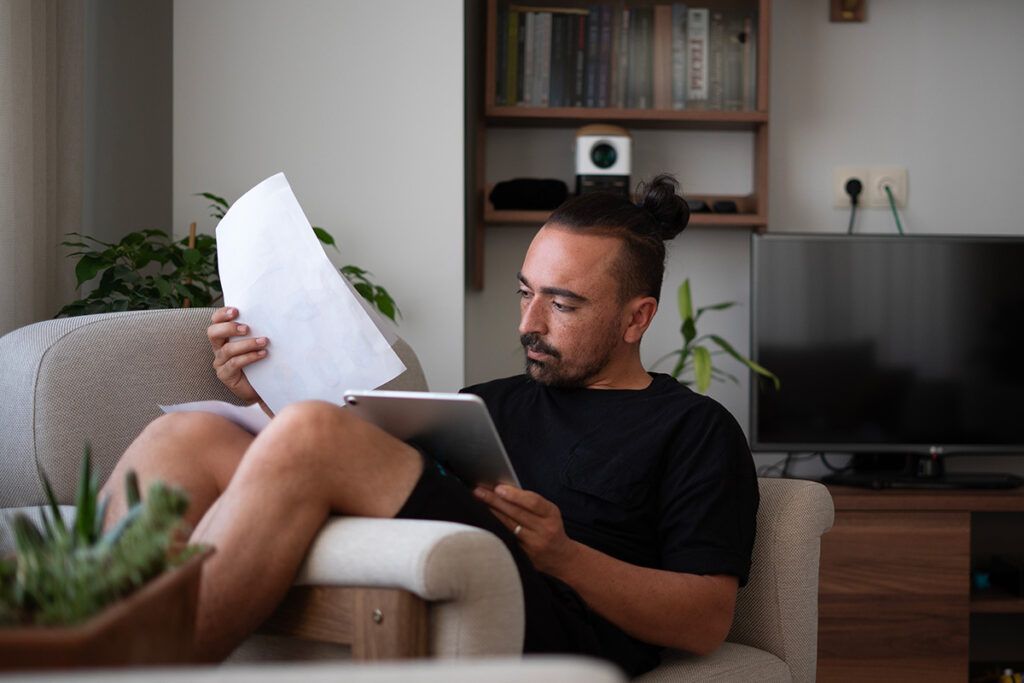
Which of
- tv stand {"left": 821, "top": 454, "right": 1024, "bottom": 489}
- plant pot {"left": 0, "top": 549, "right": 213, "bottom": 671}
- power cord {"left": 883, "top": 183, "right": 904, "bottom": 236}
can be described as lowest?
tv stand {"left": 821, "top": 454, "right": 1024, "bottom": 489}

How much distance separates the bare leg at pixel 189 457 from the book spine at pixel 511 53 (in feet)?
5.85

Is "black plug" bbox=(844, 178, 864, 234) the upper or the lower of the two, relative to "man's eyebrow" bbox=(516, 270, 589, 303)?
upper

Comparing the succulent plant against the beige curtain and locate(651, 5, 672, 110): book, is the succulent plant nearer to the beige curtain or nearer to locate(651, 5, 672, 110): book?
the beige curtain

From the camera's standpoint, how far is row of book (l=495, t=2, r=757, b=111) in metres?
2.99

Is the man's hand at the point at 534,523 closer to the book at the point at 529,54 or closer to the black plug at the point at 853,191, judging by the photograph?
the book at the point at 529,54

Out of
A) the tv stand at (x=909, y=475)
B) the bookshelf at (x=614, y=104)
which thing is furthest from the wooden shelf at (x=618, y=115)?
the tv stand at (x=909, y=475)

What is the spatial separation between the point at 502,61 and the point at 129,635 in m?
2.44

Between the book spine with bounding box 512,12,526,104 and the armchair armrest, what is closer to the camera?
the armchair armrest

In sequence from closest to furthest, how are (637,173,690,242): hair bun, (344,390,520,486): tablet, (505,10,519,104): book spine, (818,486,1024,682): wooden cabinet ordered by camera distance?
(344,390,520,486): tablet, (637,173,690,242): hair bun, (818,486,1024,682): wooden cabinet, (505,10,519,104): book spine

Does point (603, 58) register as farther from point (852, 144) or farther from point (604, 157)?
point (852, 144)

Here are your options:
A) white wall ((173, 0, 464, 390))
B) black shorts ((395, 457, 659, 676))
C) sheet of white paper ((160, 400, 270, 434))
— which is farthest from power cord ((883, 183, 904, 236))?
sheet of white paper ((160, 400, 270, 434))

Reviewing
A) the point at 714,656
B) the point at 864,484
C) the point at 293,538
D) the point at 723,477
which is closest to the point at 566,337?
the point at 723,477

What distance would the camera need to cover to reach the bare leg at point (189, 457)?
131cm

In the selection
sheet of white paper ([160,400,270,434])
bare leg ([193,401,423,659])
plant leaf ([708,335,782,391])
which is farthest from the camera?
plant leaf ([708,335,782,391])
